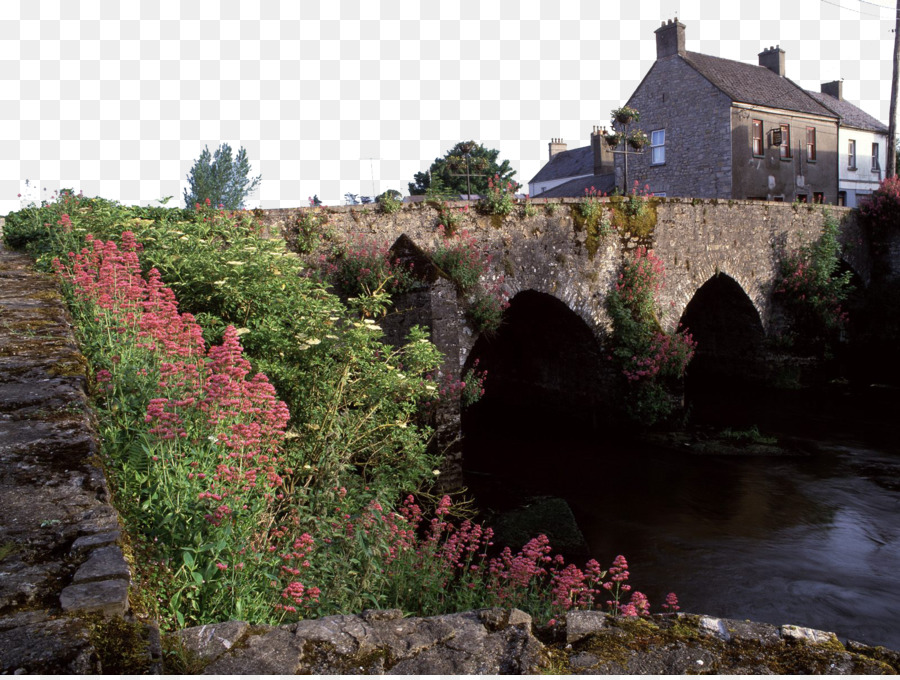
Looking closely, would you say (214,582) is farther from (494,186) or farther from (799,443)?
(799,443)

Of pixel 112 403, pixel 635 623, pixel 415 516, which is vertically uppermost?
pixel 112 403

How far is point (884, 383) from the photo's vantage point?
18094 mm

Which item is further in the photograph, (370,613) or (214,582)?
(214,582)

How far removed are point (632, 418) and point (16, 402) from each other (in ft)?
38.3

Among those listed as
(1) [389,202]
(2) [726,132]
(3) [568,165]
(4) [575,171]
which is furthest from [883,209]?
(3) [568,165]

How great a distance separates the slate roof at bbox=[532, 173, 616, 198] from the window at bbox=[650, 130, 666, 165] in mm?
3035

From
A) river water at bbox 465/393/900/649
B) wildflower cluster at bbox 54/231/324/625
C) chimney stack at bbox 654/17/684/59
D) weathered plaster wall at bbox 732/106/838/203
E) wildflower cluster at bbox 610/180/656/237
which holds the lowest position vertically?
river water at bbox 465/393/900/649

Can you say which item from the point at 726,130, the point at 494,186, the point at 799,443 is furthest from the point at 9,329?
the point at 726,130

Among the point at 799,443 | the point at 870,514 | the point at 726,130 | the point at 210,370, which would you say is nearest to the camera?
the point at 210,370

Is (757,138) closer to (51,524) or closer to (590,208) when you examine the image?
Result: (590,208)

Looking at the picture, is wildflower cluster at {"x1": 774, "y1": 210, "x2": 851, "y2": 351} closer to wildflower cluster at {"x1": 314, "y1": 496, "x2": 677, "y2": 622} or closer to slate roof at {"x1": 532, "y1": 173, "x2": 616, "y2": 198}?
slate roof at {"x1": 532, "y1": 173, "x2": 616, "y2": 198}

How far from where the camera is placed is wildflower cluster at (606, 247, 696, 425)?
13.1m

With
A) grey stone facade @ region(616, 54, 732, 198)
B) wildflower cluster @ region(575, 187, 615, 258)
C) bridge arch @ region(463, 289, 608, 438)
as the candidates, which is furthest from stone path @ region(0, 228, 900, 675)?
grey stone facade @ region(616, 54, 732, 198)

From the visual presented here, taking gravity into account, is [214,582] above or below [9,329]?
below
